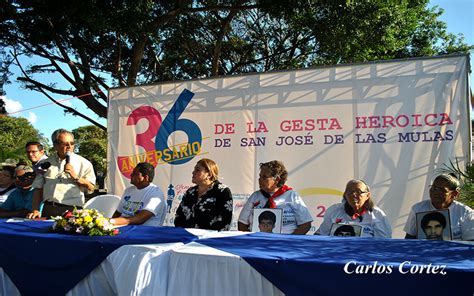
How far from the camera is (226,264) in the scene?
211cm

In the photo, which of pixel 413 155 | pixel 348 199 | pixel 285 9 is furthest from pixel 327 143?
pixel 285 9

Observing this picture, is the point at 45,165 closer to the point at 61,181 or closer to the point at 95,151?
the point at 61,181

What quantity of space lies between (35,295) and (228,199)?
1584 millimetres

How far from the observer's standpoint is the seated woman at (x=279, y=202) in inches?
140

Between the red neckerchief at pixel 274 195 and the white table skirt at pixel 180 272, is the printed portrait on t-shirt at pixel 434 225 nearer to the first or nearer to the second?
the red neckerchief at pixel 274 195

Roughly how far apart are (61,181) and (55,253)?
1.86m

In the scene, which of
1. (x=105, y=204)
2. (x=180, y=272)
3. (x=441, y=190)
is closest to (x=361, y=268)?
(x=180, y=272)

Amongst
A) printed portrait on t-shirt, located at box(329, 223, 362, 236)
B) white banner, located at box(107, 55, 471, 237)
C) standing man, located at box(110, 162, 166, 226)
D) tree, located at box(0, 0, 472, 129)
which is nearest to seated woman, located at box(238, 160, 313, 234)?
printed portrait on t-shirt, located at box(329, 223, 362, 236)

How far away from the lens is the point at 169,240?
254 centimetres

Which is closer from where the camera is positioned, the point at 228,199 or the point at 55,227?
the point at 55,227

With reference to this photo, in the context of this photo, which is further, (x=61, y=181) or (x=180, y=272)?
(x=61, y=181)

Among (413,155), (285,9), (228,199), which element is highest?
(285,9)

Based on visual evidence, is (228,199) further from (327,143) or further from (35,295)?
(327,143)

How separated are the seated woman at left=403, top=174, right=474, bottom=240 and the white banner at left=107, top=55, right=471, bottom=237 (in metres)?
1.40
